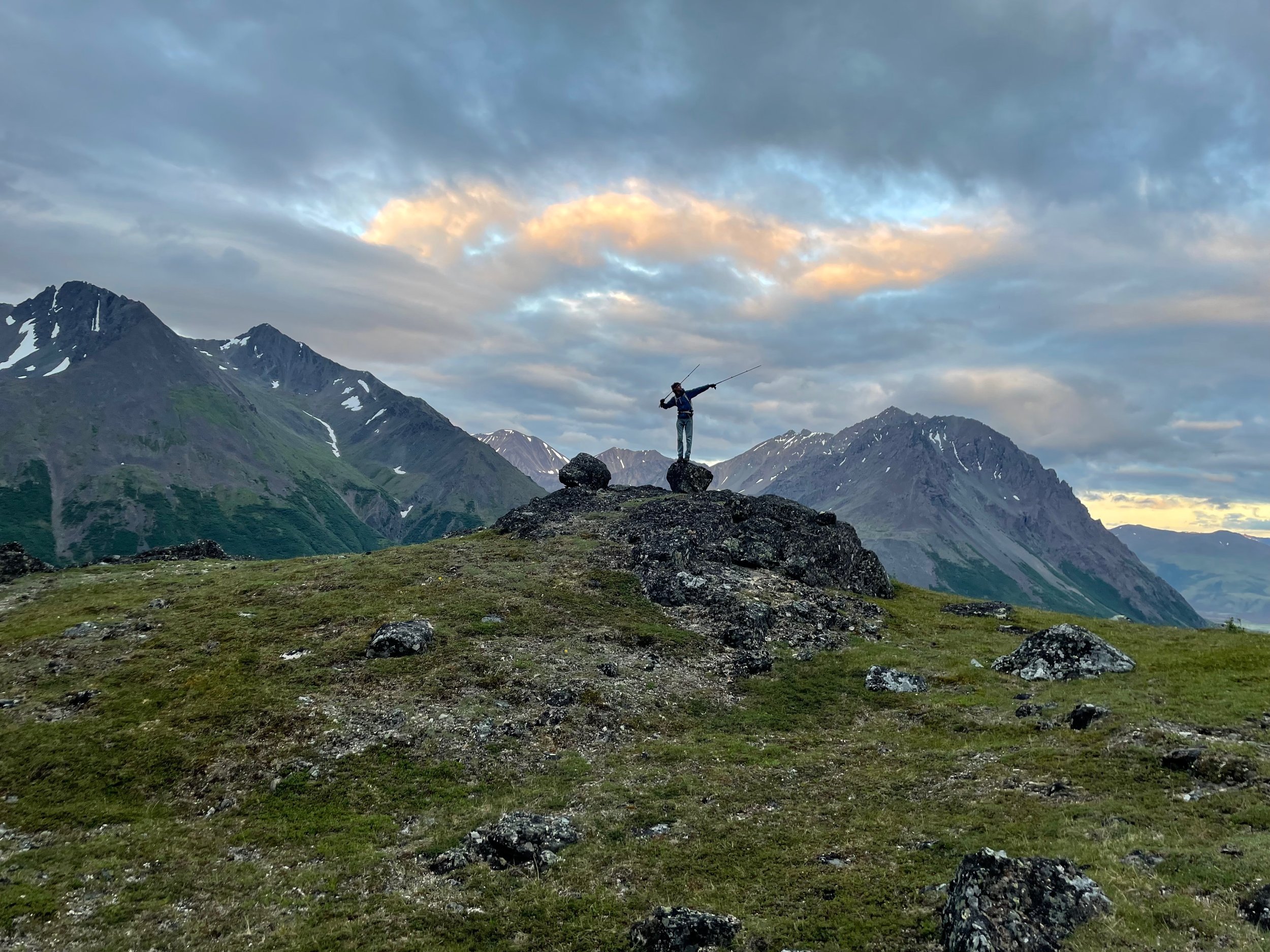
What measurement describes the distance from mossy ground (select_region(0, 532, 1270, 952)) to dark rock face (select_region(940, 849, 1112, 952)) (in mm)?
485

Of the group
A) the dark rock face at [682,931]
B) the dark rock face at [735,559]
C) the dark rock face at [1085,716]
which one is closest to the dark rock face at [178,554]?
the dark rock face at [735,559]

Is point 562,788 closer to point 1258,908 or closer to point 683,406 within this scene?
point 1258,908

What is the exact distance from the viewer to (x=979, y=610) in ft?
175

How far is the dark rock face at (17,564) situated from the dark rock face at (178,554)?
19.7ft

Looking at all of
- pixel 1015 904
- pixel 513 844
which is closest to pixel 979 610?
pixel 1015 904

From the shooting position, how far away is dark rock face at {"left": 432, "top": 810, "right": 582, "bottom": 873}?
19219 mm

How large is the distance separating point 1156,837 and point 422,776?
23261mm

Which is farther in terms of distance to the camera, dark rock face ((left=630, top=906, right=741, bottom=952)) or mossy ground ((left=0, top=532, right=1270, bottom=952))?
mossy ground ((left=0, top=532, right=1270, bottom=952))

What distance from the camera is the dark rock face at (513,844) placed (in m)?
19.2

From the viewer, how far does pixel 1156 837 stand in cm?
1655

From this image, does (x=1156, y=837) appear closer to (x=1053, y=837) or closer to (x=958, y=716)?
(x=1053, y=837)

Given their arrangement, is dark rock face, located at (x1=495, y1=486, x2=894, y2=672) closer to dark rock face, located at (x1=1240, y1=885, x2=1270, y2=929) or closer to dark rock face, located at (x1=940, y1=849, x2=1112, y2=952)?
dark rock face, located at (x1=940, y1=849, x2=1112, y2=952)

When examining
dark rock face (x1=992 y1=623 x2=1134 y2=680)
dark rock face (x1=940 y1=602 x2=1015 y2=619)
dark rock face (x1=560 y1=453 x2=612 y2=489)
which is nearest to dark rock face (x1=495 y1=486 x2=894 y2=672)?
dark rock face (x1=560 y1=453 x2=612 y2=489)

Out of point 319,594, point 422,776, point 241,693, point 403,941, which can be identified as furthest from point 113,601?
point 403,941
